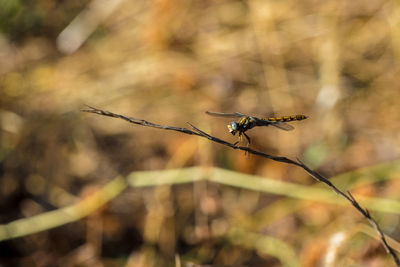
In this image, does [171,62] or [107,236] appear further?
[171,62]

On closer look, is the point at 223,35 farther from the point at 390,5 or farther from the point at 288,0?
the point at 390,5

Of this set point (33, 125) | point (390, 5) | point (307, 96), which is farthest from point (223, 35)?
point (33, 125)

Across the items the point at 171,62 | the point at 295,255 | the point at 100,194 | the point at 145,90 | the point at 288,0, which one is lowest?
the point at 295,255

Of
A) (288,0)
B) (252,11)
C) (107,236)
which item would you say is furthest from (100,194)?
(288,0)

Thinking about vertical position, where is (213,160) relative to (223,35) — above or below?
below

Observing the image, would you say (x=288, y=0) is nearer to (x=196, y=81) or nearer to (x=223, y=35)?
(x=223, y=35)

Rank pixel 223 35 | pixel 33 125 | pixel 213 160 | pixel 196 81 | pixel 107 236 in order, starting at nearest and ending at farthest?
pixel 107 236 → pixel 213 160 → pixel 33 125 → pixel 196 81 → pixel 223 35

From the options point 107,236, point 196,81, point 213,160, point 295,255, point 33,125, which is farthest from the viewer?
point 196,81
